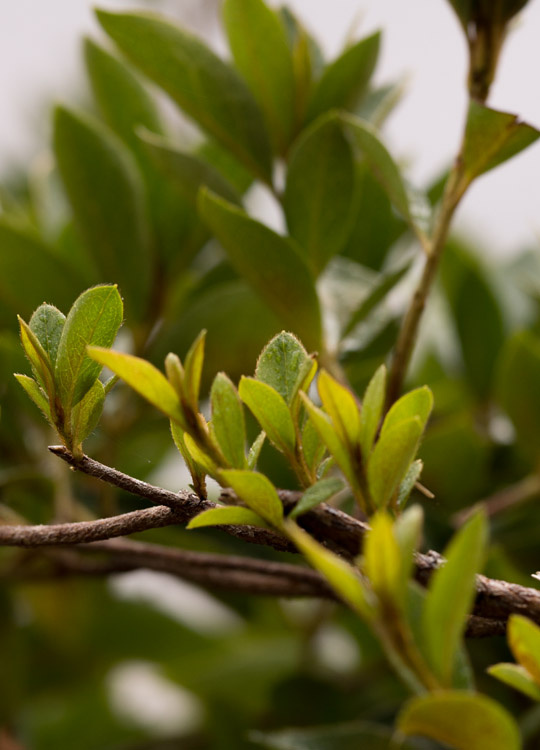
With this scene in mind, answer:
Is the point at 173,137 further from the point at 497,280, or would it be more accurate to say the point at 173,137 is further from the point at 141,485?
the point at 141,485

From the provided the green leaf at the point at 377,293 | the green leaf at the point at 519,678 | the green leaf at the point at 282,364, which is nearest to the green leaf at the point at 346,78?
the green leaf at the point at 377,293

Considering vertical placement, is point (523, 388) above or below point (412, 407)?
below

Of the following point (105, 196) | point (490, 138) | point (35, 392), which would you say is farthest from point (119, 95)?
point (35, 392)

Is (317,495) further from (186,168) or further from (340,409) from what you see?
(186,168)

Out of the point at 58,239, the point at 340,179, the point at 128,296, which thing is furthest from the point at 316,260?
the point at 58,239

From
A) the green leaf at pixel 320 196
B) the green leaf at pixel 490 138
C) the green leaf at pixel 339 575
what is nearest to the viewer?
the green leaf at pixel 339 575

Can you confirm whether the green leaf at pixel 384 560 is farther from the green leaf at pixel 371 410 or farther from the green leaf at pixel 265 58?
the green leaf at pixel 265 58
